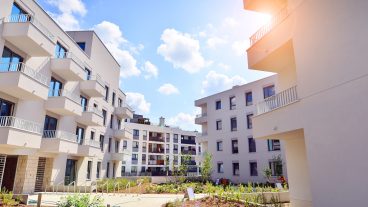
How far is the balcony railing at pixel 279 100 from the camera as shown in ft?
37.9

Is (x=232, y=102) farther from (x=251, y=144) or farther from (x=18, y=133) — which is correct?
(x=18, y=133)

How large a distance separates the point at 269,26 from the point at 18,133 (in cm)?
1521

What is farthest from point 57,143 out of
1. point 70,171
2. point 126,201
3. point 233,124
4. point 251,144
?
point 233,124

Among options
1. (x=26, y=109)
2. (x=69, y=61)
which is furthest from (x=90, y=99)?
(x=26, y=109)

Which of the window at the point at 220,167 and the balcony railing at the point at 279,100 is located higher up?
the balcony railing at the point at 279,100

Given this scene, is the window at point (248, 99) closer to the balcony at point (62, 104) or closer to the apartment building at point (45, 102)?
the apartment building at point (45, 102)

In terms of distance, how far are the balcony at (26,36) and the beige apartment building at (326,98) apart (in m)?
14.0

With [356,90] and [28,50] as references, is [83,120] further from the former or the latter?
[356,90]

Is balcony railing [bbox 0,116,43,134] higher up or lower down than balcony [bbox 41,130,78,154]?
higher up

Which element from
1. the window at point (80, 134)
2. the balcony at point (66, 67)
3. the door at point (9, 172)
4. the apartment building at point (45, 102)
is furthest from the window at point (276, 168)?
the door at point (9, 172)

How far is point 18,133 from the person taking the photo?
15.4m

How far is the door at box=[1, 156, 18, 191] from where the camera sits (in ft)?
59.2

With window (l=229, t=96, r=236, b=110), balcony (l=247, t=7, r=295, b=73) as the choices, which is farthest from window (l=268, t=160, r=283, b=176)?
balcony (l=247, t=7, r=295, b=73)

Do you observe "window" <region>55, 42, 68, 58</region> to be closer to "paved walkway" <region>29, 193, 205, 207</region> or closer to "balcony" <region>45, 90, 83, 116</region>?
"balcony" <region>45, 90, 83, 116</region>
